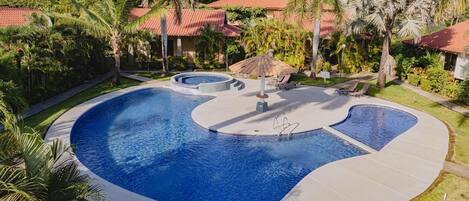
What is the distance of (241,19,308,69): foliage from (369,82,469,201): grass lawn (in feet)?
24.6

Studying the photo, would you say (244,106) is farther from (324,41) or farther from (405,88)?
(324,41)

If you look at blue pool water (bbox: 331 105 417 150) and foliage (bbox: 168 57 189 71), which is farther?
foliage (bbox: 168 57 189 71)

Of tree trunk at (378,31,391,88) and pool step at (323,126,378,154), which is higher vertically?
tree trunk at (378,31,391,88)

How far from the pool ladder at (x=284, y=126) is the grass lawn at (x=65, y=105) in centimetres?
1097

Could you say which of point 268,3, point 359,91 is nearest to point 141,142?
point 359,91

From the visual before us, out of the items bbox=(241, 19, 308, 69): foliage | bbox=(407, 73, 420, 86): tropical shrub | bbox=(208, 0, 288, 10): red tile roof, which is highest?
bbox=(208, 0, 288, 10): red tile roof

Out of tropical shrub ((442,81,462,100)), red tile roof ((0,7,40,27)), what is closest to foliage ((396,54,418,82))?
tropical shrub ((442,81,462,100))

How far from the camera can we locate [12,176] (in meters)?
5.44

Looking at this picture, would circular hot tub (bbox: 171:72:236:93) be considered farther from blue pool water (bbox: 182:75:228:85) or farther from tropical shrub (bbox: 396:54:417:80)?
tropical shrub (bbox: 396:54:417:80)

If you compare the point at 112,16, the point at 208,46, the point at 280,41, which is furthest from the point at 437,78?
the point at 112,16

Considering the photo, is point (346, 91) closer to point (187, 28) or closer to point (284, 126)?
point (284, 126)

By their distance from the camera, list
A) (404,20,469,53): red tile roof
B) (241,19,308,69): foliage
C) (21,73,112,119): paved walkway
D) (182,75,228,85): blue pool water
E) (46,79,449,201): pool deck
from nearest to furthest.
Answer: (46,79,449,201): pool deck < (21,73,112,119): paved walkway < (404,20,469,53): red tile roof < (182,75,228,85): blue pool water < (241,19,308,69): foliage

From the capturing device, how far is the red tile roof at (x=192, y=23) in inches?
1374

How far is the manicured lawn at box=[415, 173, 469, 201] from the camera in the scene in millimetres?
11805
